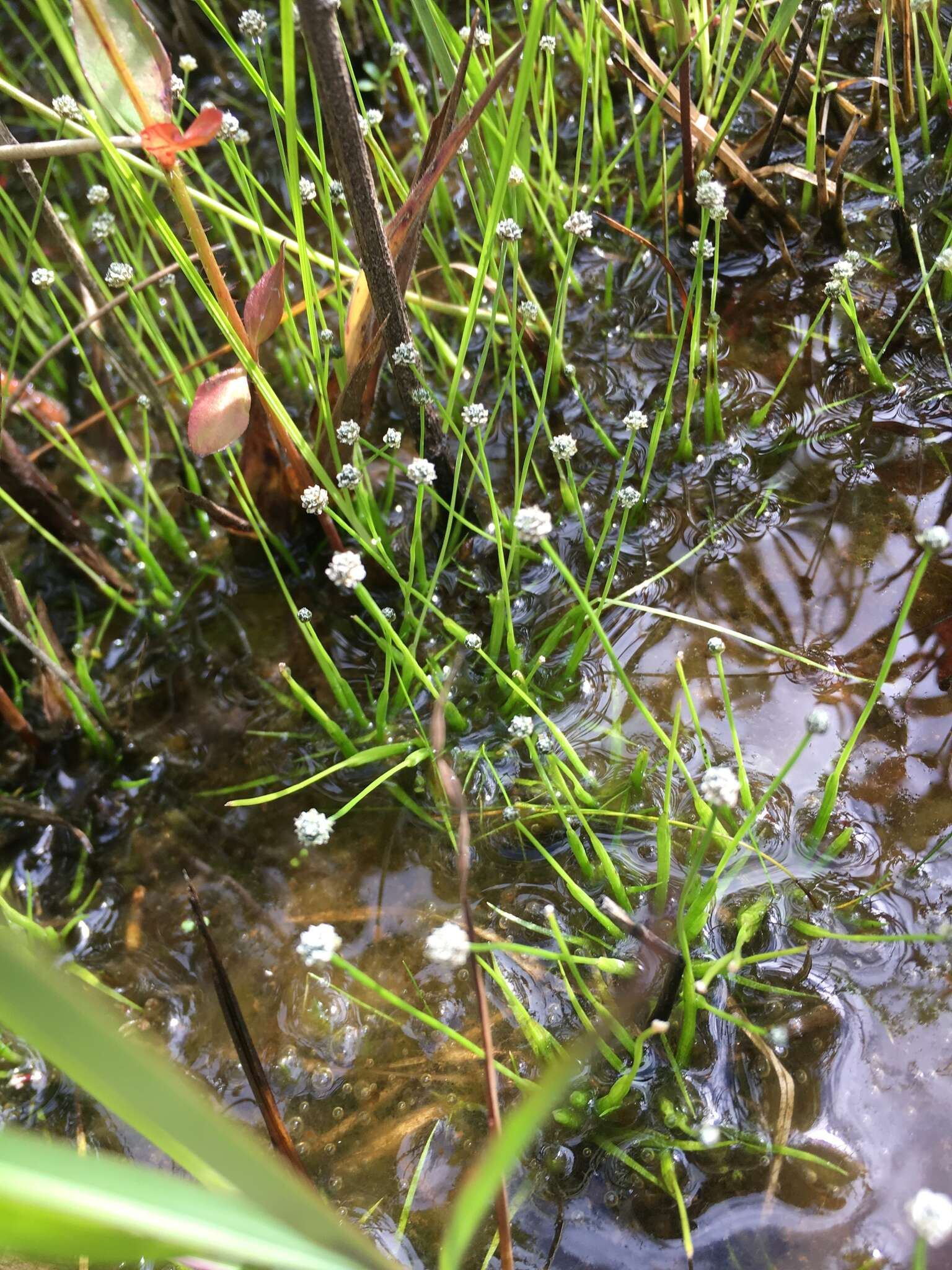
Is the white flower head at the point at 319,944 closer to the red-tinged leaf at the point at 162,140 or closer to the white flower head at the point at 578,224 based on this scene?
the red-tinged leaf at the point at 162,140

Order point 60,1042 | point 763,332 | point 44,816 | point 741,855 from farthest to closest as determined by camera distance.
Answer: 1. point 763,332
2. point 44,816
3. point 741,855
4. point 60,1042

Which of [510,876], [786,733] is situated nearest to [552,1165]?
[510,876]

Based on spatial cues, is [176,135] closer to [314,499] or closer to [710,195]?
[314,499]

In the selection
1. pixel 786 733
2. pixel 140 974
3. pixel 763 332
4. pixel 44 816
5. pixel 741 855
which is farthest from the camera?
pixel 763 332

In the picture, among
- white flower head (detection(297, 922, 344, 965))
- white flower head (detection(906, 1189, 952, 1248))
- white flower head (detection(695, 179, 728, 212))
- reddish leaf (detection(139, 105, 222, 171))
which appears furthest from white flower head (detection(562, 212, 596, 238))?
white flower head (detection(906, 1189, 952, 1248))

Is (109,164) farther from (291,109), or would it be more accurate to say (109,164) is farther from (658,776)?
(658,776)

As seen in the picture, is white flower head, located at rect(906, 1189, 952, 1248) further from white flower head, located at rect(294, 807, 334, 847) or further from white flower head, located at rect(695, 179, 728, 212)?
white flower head, located at rect(695, 179, 728, 212)

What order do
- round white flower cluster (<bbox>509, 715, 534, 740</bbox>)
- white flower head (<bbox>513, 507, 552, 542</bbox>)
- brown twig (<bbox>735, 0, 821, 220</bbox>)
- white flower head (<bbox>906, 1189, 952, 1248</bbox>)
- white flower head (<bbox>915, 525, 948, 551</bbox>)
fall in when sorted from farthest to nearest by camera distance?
brown twig (<bbox>735, 0, 821, 220</bbox>) → round white flower cluster (<bbox>509, 715, 534, 740</bbox>) → white flower head (<bbox>513, 507, 552, 542</bbox>) → white flower head (<bbox>915, 525, 948, 551</bbox>) → white flower head (<bbox>906, 1189, 952, 1248</bbox>)

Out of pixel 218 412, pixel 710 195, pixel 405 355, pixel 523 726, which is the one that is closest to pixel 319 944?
pixel 523 726
